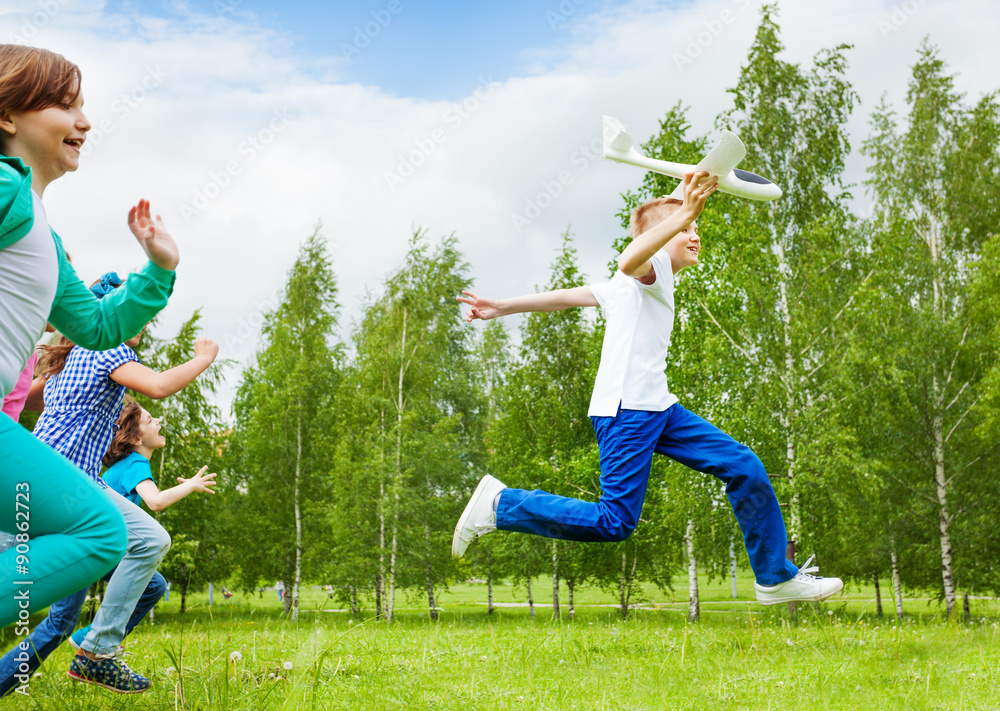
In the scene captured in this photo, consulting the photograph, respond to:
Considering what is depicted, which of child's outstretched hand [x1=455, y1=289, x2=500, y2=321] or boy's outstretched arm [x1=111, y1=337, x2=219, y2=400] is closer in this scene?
boy's outstretched arm [x1=111, y1=337, x2=219, y2=400]

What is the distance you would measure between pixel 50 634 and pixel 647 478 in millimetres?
2898

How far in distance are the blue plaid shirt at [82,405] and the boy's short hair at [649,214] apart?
254 centimetres

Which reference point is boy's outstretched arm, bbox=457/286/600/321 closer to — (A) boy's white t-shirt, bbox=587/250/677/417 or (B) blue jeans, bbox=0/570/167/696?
(A) boy's white t-shirt, bbox=587/250/677/417

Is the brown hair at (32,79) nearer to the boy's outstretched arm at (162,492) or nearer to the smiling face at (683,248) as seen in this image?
the boy's outstretched arm at (162,492)

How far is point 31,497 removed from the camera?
1.88 m

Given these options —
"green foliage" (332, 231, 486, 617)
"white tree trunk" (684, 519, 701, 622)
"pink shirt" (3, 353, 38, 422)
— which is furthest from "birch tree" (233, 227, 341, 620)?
"pink shirt" (3, 353, 38, 422)

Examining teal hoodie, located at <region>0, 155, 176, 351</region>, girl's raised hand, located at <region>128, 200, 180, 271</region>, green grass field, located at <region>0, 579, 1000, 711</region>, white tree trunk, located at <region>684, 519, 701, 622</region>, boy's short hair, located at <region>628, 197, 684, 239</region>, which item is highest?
boy's short hair, located at <region>628, 197, 684, 239</region>

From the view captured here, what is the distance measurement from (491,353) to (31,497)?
3026 centimetres

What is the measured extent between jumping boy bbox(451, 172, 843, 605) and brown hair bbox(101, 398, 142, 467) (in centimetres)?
187

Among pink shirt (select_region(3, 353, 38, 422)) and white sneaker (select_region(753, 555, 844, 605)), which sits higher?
pink shirt (select_region(3, 353, 38, 422))

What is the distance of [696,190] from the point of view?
3342 millimetres

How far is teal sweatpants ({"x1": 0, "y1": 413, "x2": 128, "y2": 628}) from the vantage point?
6.10 ft

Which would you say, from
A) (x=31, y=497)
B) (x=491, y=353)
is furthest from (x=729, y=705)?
(x=491, y=353)

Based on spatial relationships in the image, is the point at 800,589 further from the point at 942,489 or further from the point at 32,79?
the point at 942,489
